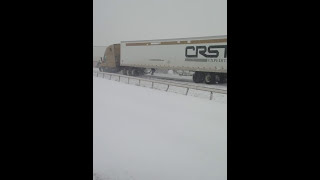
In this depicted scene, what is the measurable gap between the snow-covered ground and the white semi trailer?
9241mm

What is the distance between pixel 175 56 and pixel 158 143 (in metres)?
14.9

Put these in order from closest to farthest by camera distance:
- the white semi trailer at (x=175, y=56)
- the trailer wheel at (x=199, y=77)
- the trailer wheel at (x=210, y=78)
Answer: the white semi trailer at (x=175, y=56) → the trailer wheel at (x=210, y=78) → the trailer wheel at (x=199, y=77)

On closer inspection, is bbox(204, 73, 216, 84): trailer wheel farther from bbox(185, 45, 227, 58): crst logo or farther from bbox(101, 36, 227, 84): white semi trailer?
bbox(185, 45, 227, 58): crst logo

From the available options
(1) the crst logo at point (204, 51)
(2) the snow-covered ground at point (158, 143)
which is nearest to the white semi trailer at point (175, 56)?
(1) the crst logo at point (204, 51)

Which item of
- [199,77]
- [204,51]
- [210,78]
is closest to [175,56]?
[204,51]

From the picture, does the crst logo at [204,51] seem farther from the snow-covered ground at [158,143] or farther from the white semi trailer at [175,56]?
the snow-covered ground at [158,143]

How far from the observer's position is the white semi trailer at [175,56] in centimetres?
1695

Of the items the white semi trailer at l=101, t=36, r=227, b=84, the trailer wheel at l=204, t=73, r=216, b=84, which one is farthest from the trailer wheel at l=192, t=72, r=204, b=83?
the trailer wheel at l=204, t=73, r=216, b=84

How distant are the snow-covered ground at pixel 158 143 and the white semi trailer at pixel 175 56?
924 cm

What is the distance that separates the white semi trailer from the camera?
16953mm

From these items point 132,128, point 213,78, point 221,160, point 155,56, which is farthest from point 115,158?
point 155,56
